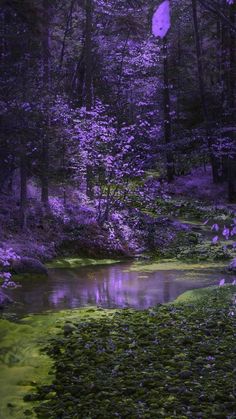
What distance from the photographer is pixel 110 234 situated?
605 inches

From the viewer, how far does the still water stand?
922 cm

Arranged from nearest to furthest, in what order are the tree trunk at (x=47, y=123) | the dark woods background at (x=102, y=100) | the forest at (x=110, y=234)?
the forest at (x=110, y=234)
the dark woods background at (x=102, y=100)
the tree trunk at (x=47, y=123)

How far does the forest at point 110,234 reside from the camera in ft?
15.4

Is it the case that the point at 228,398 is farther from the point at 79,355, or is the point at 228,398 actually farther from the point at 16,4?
the point at 16,4

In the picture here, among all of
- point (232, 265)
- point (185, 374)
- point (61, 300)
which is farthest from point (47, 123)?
point (185, 374)

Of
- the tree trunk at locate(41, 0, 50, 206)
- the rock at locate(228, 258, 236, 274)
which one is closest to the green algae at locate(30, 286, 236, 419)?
the rock at locate(228, 258, 236, 274)

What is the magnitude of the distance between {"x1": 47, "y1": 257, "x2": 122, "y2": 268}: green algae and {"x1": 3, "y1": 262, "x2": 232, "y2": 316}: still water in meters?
0.46

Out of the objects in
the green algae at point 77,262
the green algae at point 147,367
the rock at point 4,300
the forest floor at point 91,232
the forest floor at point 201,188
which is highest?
the forest floor at point 201,188

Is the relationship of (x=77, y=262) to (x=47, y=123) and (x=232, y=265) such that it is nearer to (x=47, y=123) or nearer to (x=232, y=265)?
(x=47, y=123)

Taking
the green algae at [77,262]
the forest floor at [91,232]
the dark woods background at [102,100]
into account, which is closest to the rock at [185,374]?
the dark woods background at [102,100]

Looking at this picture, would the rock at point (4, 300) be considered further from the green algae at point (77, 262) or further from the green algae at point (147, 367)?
the green algae at point (77, 262)

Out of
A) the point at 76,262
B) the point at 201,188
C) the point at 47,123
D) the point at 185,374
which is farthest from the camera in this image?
the point at 201,188

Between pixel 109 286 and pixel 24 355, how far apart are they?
4.87 meters

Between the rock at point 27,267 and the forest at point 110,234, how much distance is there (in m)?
0.03
